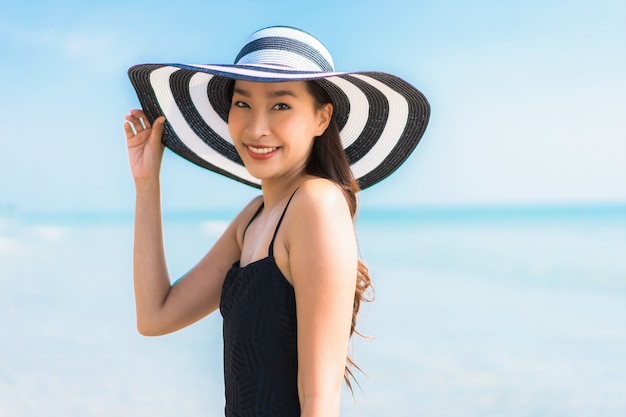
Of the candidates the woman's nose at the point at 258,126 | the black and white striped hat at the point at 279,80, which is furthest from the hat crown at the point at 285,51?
the woman's nose at the point at 258,126

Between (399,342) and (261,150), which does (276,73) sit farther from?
(399,342)

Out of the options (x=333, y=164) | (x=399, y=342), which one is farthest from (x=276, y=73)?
(x=399, y=342)

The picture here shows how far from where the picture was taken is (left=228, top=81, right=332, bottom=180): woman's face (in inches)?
73.7

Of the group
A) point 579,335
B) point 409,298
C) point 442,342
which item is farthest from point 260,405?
point 409,298

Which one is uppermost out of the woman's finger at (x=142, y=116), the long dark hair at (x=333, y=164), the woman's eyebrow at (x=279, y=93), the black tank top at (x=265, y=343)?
the woman's finger at (x=142, y=116)

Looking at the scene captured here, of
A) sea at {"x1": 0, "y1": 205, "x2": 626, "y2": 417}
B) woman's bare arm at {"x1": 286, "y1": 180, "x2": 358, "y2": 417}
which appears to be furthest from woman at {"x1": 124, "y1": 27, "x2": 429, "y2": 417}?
sea at {"x1": 0, "y1": 205, "x2": 626, "y2": 417}

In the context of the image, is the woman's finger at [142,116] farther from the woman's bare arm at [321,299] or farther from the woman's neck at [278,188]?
the woman's bare arm at [321,299]

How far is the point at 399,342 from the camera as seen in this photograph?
7340 mm

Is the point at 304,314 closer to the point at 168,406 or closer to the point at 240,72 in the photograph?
the point at 240,72

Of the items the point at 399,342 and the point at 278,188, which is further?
the point at 399,342

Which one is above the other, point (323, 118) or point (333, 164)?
point (323, 118)

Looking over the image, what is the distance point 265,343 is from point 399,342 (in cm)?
571

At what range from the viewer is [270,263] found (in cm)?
179

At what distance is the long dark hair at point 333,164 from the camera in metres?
1.96
